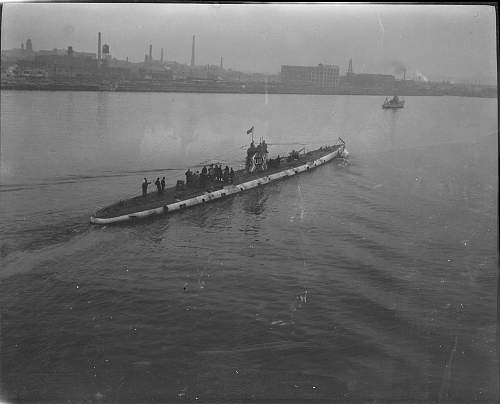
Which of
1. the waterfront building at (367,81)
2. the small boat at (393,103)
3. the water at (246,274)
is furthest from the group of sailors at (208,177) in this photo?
the small boat at (393,103)

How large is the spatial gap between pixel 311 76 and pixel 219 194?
334 inches

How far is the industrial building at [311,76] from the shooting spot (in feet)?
65.0

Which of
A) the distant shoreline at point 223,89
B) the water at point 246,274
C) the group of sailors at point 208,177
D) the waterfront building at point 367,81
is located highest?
the waterfront building at point 367,81

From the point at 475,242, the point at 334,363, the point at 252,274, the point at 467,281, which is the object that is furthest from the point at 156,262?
the point at 475,242

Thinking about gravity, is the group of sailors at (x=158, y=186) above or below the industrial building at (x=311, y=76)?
below

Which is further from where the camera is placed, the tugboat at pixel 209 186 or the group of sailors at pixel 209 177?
the group of sailors at pixel 209 177

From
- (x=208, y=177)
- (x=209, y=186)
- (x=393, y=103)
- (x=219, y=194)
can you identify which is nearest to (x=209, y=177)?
(x=208, y=177)

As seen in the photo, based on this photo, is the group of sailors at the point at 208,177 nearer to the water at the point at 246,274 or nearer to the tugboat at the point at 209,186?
the tugboat at the point at 209,186

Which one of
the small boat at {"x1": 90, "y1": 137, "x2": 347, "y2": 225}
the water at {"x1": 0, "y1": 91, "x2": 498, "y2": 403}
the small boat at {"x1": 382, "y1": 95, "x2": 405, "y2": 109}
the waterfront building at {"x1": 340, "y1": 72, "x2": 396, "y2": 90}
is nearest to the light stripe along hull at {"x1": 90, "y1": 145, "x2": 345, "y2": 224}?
the small boat at {"x1": 90, "y1": 137, "x2": 347, "y2": 225}

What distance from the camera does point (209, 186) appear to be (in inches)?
1054

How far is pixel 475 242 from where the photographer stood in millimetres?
19766

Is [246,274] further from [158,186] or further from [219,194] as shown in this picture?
[219,194]

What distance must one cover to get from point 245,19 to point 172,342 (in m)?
9.33

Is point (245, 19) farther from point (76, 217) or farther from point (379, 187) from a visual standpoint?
point (379, 187)
